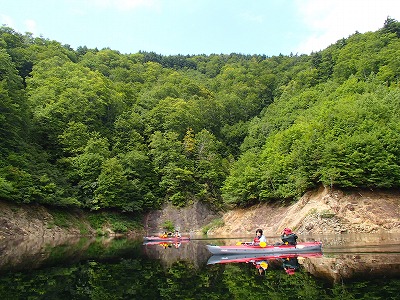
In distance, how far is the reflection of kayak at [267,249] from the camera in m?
24.0

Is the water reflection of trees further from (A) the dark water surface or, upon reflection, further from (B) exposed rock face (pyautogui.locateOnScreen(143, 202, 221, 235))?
(B) exposed rock face (pyautogui.locateOnScreen(143, 202, 221, 235))

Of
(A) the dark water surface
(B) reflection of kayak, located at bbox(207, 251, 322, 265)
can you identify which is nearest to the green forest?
(B) reflection of kayak, located at bbox(207, 251, 322, 265)

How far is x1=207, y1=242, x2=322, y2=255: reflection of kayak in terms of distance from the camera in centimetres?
2402

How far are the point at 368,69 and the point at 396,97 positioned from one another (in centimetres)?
2726

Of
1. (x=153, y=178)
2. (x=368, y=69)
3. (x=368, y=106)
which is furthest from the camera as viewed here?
(x=368, y=69)

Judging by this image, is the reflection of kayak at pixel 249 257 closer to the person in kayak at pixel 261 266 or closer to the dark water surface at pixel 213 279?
the dark water surface at pixel 213 279

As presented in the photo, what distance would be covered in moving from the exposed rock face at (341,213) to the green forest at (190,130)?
64.7 inches

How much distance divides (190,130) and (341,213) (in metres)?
44.2

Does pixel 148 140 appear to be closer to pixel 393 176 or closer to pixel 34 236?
pixel 34 236

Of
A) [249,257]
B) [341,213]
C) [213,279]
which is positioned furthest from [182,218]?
[213,279]

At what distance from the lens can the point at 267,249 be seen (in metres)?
24.1

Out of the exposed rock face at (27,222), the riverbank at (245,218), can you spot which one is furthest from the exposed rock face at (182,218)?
the exposed rock face at (27,222)

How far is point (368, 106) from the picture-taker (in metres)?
55.5

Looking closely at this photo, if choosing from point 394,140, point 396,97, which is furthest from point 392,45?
point 394,140
